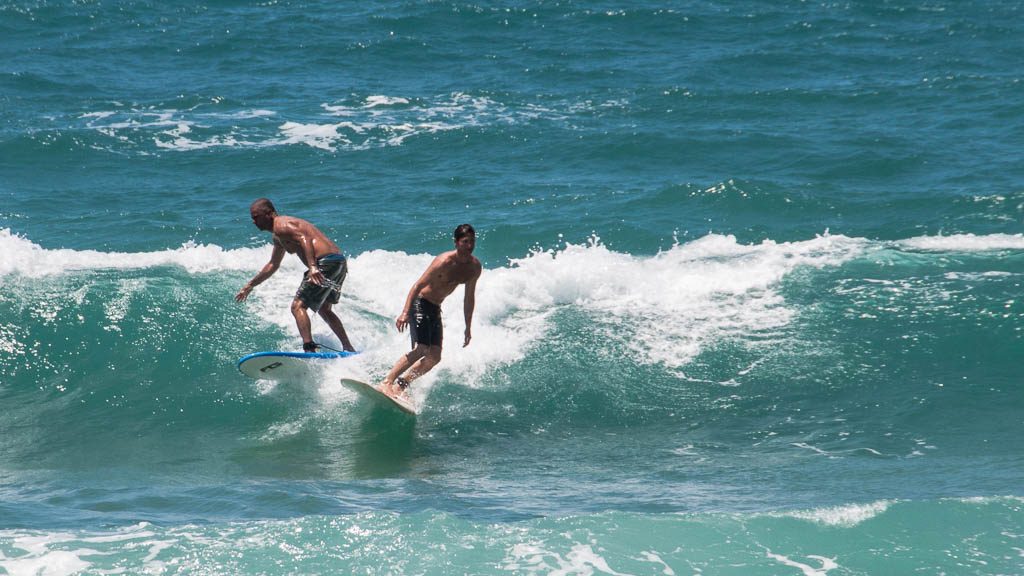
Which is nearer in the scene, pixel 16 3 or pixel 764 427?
pixel 764 427

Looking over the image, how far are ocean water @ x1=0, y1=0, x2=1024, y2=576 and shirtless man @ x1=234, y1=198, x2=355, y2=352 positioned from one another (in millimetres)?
739

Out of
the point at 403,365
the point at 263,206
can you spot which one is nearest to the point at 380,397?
the point at 403,365

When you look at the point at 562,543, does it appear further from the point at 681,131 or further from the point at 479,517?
the point at 681,131

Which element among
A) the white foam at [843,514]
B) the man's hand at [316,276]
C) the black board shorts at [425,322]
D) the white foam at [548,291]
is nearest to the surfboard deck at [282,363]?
the white foam at [548,291]

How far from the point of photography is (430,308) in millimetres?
9977

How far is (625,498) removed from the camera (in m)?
8.50

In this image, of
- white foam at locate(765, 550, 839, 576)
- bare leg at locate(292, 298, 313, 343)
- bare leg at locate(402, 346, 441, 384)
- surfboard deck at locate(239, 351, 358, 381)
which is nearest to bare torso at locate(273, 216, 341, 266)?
bare leg at locate(292, 298, 313, 343)

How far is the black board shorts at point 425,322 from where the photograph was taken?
32.7 ft

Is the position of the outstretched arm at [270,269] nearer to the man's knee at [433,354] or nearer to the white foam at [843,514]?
the man's knee at [433,354]

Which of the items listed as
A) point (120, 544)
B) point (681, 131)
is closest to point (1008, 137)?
point (681, 131)

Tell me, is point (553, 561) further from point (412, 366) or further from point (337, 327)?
point (337, 327)

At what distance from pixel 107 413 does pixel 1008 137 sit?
1530 centimetres

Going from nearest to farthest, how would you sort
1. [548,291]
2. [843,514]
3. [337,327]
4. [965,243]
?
[843,514], [337,327], [548,291], [965,243]

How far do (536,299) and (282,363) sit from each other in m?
3.66
